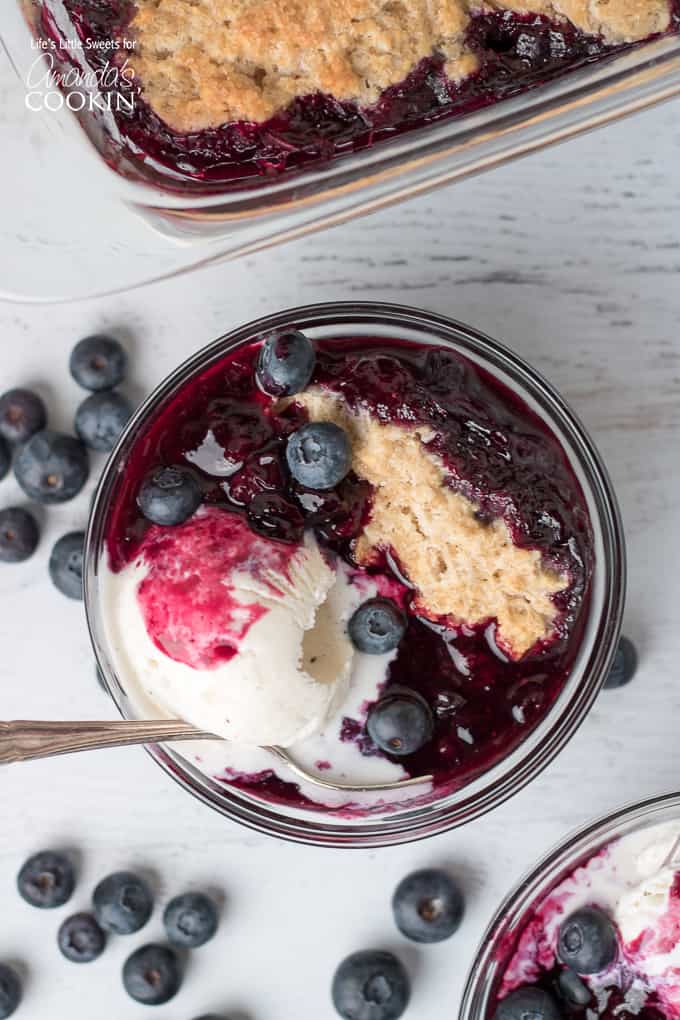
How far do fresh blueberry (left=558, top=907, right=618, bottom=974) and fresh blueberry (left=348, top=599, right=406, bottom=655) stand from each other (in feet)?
1.85

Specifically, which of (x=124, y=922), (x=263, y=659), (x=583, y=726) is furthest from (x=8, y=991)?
(x=583, y=726)

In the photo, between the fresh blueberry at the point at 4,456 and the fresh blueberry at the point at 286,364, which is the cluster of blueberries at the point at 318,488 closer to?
the fresh blueberry at the point at 286,364

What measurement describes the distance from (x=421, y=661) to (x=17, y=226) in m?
0.97

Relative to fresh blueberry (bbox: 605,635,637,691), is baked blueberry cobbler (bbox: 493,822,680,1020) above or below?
below

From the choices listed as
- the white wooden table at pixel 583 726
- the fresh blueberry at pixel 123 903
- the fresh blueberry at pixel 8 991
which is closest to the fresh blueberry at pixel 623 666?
the white wooden table at pixel 583 726

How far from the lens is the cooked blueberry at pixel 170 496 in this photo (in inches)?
63.4

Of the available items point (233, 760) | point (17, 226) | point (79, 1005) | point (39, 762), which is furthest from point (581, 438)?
point (79, 1005)

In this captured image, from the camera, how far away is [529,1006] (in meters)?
1.78

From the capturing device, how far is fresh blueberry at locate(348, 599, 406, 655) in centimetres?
167

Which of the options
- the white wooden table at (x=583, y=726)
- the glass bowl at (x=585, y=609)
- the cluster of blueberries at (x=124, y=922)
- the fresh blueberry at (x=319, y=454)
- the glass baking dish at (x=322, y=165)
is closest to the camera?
the fresh blueberry at (x=319, y=454)

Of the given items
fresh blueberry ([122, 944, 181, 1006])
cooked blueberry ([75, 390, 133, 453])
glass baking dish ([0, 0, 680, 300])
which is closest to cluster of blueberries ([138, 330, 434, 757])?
glass baking dish ([0, 0, 680, 300])

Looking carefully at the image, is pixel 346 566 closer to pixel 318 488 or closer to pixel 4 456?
pixel 318 488

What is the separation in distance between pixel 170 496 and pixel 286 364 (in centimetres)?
28

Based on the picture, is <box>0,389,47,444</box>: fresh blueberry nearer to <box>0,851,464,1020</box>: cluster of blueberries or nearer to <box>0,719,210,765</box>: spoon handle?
<box>0,719,210,765</box>: spoon handle
